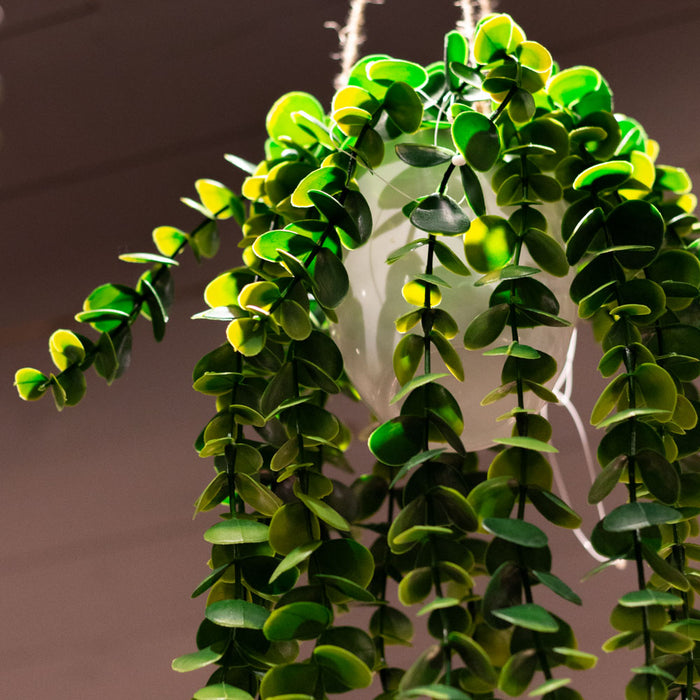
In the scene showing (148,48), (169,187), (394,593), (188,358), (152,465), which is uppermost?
(148,48)

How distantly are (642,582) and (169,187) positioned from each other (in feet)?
3.64

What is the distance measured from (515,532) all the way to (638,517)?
0.24 feet

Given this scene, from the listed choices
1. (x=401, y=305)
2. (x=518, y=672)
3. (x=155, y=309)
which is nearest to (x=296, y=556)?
(x=518, y=672)

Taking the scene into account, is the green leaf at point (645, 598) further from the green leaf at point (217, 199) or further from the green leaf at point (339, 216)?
the green leaf at point (217, 199)

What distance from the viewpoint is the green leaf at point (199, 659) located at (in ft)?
1.56

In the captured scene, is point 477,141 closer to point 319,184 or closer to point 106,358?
point 319,184

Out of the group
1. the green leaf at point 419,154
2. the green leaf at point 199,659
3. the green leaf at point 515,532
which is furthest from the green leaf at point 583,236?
the green leaf at point 199,659

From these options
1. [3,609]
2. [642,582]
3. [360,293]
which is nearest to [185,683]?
[3,609]

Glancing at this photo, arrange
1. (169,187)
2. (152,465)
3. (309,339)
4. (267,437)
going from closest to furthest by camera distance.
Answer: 1. (309,339)
2. (267,437)
3. (152,465)
4. (169,187)

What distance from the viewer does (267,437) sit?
712 mm

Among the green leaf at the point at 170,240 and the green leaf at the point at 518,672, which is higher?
the green leaf at the point at 170,240

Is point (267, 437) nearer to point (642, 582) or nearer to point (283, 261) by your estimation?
point (283, 261)

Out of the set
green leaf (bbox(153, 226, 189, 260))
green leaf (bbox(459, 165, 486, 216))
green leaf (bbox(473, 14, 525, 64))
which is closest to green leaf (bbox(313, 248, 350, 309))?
green leaf (bbox(459, 165, 486, 216))

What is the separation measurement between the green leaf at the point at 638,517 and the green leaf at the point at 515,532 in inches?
1.8
